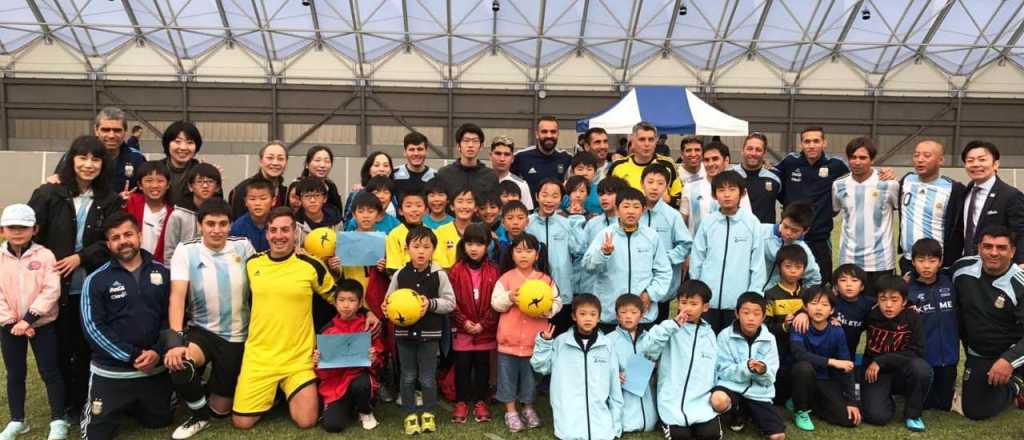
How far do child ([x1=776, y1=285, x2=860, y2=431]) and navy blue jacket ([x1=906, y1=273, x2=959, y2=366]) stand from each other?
0.77 meters

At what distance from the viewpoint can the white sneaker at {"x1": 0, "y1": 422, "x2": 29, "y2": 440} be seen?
429 cm

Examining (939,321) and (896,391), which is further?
(939,321)

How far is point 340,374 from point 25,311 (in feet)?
6.62

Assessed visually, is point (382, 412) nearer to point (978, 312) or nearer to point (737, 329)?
point (737, 329)

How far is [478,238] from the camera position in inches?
189

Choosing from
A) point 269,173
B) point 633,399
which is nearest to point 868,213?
point 633,399

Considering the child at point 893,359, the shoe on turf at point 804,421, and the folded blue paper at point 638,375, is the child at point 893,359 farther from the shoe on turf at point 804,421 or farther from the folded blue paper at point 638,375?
the folded blue paper at point 638,375

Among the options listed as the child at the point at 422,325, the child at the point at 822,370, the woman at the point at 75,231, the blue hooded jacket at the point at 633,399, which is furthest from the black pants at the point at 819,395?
the woman at the point at 75,231

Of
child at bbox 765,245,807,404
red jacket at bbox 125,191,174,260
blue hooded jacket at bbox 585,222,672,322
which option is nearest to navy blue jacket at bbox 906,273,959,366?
child at bbox 765,245,807,404

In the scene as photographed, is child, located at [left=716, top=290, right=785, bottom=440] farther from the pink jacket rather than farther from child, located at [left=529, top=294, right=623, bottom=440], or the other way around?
the pink jacket

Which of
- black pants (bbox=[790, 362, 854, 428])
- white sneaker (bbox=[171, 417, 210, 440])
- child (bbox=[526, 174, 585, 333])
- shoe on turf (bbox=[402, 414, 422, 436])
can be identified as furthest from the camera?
child (bbox=[526, 174, 585, 333])

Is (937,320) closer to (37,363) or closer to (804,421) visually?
(804,421)

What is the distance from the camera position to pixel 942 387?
5.10 metres

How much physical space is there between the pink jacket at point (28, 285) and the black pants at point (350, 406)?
189 cm
